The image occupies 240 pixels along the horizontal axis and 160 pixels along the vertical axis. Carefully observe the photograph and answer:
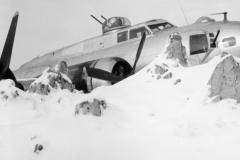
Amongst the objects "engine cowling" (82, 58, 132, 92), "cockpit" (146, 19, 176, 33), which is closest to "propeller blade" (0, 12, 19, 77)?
"engine cowling" (82, 58, 132, 92)

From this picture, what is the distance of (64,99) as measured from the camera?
7.55 metres

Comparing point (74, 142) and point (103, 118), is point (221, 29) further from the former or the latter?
point (74, 142)

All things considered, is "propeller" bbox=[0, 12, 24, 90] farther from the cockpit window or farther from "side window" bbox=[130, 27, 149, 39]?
the cockpit window

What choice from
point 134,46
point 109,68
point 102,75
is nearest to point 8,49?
point 102,75

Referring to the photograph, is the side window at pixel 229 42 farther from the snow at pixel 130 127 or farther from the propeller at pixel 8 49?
the propeller at pixel 8 49

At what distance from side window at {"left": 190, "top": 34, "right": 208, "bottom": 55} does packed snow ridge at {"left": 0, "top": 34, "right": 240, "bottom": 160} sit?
3.54 metres

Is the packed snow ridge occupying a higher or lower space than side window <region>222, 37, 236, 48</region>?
higher

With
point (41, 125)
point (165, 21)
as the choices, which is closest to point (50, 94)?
point (41, 125)

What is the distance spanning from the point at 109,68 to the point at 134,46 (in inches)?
81.9

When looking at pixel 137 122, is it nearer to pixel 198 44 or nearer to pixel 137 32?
pixel 198 44

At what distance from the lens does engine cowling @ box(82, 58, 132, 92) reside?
11562 mm

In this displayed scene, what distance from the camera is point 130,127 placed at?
6.06 meters

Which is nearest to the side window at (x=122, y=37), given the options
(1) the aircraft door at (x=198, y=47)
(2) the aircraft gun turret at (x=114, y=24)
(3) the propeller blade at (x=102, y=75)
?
(2) the aircraft gun turret at (x=114, y=24)

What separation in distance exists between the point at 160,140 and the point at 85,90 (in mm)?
6812
